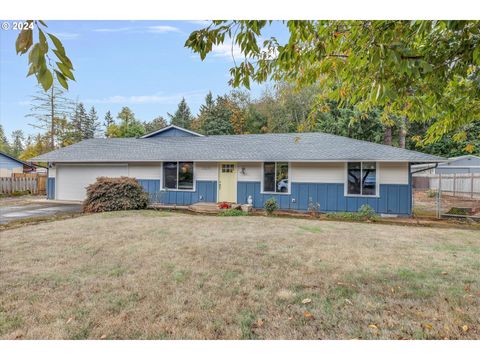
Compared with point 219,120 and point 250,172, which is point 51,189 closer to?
point 250,172

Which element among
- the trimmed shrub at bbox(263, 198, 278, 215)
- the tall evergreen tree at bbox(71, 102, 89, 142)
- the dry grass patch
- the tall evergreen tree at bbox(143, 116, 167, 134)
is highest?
the tall evergreen tree at bbox(143, 116, 167, 134)

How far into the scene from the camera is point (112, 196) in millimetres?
10000

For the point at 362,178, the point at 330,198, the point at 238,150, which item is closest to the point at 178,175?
the point at 238,150

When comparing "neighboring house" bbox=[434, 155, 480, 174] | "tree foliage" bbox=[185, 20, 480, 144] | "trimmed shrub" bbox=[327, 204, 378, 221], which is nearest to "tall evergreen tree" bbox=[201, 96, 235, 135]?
"neighboring house" bbox=[434, 155, 480, 174]

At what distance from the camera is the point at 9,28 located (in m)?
1.83

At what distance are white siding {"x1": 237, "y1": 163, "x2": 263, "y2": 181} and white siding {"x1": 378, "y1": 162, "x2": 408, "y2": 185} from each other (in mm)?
4567

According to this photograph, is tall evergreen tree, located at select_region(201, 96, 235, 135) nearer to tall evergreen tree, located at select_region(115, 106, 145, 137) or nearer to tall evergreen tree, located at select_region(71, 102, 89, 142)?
tall evergreen tree, located at select_region(115, 106, 145, 137)

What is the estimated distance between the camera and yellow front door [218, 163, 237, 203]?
11.7 m

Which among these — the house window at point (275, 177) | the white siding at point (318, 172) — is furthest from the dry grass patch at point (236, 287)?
the house window at point (275, 177)

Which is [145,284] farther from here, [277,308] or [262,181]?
[262,181]

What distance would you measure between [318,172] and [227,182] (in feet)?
12.7

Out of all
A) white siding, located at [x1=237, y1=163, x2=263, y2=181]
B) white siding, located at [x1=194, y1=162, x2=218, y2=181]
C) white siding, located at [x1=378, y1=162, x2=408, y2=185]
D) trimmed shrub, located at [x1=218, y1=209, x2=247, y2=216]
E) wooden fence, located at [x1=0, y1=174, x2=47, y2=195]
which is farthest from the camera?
wooden fence, located at [x1=0, y1=174, x2=47, y2=195]

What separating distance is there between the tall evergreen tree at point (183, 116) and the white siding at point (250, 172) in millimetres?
24612

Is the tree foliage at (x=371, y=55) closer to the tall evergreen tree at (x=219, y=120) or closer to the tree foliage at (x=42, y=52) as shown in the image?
the tree foliage at (x=42, y=52)
